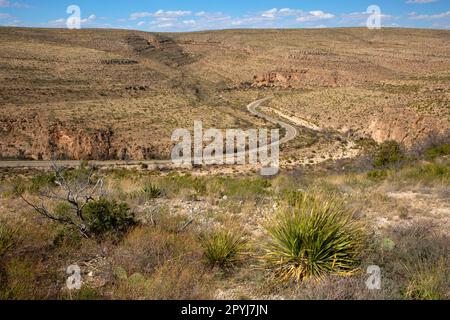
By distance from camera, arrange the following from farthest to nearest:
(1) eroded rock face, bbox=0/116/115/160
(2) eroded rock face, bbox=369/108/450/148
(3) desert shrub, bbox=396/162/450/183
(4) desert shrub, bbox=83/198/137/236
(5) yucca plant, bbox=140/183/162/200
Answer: (1) eroded rock face, bbox=0/116/115/160
(2) eroded rock face, bbox=369/108/450/148
(3) desert shrub, bbox=396/162/450/183
(5) yucca plant, bbox=140/183/162/200
(4) desert shrub, bbox=83/198/137/236

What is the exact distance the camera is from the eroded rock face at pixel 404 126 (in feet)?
90.8

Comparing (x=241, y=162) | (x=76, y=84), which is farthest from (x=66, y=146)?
(x=76, y=84)

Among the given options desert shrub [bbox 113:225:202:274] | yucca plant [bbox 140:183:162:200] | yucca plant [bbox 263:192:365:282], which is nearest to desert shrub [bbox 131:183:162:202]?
yucca plant [bbox 140:183:162:200]

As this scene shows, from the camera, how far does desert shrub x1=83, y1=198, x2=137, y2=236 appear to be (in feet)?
20.5

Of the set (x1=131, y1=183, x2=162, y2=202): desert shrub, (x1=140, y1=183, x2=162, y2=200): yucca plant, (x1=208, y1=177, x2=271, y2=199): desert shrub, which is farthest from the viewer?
(x1=208, y1=177, x2=271, y2=199): desert shrub

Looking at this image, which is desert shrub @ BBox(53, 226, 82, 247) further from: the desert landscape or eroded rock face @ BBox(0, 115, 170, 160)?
eroded rock face @ BBox(0, 115, 170, 160)

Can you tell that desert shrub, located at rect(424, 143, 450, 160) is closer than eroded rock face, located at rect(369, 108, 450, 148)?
Yes

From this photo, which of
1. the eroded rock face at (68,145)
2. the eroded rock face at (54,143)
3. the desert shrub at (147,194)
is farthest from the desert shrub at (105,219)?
the eroded rock face at (54,143)

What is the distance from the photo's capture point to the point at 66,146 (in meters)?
33.6

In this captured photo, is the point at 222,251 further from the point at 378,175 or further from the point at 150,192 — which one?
the point at 378,175

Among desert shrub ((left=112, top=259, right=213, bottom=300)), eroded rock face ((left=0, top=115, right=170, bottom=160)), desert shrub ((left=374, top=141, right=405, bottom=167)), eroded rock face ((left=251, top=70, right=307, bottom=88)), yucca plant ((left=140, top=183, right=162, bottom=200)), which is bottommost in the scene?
eroded rock face ((left=0, top=115, right=170, bottom=160))

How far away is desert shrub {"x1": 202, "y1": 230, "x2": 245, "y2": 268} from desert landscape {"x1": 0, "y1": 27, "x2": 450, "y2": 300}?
0.8 inches

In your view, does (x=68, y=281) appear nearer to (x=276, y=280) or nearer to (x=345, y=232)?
(x=276, y=280)

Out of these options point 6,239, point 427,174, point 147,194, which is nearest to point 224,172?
point 427,174
